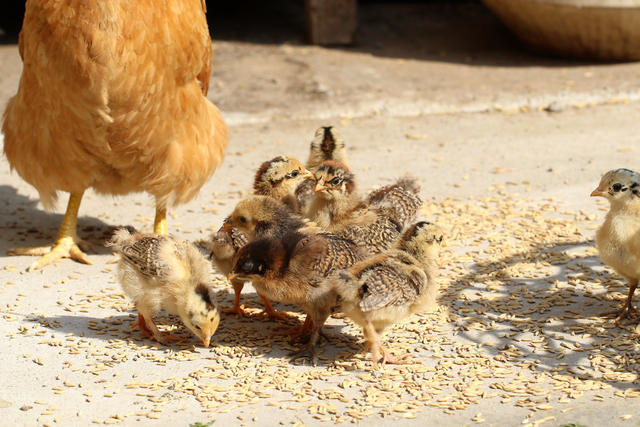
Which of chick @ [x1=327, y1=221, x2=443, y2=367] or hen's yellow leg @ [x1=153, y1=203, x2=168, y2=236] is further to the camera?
hen's yellow leg @ [x1=153, y1=203, x2=168, y2=236]

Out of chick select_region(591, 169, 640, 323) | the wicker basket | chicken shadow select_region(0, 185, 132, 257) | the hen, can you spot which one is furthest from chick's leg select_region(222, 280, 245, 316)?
the wicker basket

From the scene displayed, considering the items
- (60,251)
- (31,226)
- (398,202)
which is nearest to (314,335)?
(398,202)

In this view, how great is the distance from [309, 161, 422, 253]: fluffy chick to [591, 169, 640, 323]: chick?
124 cm

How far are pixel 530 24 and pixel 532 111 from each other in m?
2.06

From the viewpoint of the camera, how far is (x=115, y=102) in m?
5.05

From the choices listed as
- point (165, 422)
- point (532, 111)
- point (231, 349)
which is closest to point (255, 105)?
point (532, 111)

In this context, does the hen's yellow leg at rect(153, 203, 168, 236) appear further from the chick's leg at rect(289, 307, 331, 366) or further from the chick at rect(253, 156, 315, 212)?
the chick's leg at rect(289, 307, 331, 366)

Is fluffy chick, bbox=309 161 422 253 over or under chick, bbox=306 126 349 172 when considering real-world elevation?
under

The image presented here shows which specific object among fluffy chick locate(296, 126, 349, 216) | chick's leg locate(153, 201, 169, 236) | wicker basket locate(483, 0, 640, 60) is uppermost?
wicker basket locate(483, 0, 640, 60)

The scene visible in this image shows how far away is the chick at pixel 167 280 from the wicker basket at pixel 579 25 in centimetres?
747

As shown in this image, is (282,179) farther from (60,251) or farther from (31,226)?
(31,226)

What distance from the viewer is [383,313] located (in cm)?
417

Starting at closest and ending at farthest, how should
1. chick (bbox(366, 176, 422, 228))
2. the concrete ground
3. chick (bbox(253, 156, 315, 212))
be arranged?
the concrete ground → chick (bbox(366, 176, 422, 228)) → chick (bbox(253, 156, 315, 212))

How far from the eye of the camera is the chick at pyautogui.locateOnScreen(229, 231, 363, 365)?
427 cm
